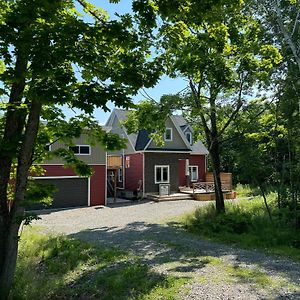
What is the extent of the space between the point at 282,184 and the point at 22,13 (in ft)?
40.1

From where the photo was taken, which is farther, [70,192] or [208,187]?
[208,187]

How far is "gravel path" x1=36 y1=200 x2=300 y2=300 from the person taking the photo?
7.23 m

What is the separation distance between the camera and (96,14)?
755cm

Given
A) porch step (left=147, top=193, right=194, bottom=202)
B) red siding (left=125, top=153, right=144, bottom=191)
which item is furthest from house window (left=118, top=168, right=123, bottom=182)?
porch step (left=147, top=193, right=194, bottom=202)

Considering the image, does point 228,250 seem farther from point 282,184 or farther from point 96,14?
point 96,14

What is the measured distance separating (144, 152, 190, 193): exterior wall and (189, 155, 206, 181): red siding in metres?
2.22

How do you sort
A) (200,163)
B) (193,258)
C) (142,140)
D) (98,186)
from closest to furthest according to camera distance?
(193,258) < (98,186) < (142,140) < (200,163)

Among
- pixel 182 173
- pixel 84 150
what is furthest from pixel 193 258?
pixel 182 173

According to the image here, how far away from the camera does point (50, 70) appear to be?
5.51m

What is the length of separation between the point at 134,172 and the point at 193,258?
68.5 feet

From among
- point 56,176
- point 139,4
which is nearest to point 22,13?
point 139,4

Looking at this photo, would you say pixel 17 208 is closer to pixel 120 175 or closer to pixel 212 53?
pixel 212 53

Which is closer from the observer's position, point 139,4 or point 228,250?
point 139,4

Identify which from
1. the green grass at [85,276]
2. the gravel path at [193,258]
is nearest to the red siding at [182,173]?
the gravel path at [193,258]
